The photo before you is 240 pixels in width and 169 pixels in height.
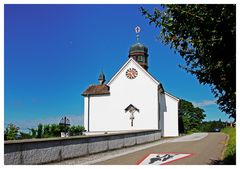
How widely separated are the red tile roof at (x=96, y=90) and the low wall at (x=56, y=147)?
21.2 m

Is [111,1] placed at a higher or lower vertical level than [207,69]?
higher

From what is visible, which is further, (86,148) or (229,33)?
(86,148)

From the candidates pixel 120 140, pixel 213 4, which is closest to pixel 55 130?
pixel 120 140

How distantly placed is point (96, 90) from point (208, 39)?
3741 cm

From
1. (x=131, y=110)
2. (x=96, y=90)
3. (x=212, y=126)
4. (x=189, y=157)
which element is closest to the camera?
(x=189, y=157)

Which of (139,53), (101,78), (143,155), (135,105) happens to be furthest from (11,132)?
(101,78)

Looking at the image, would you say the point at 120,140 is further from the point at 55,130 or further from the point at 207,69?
the point at 207,69

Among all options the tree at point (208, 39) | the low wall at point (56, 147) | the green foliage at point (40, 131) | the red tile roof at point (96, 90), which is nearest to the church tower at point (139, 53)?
the red tile roof at point (96, 90)

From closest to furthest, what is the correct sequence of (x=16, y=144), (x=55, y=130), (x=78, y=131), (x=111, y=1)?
1. (x=111, y=1)
2. (x=16, y=144)
3. (x=55, y=130)
4. (x=78, y=131)

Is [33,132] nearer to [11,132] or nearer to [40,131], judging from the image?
[40,131]

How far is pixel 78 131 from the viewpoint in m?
35.2

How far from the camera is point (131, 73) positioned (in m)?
39.8

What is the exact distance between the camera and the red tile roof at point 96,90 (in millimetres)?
42106

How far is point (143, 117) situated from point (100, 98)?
673 cm
